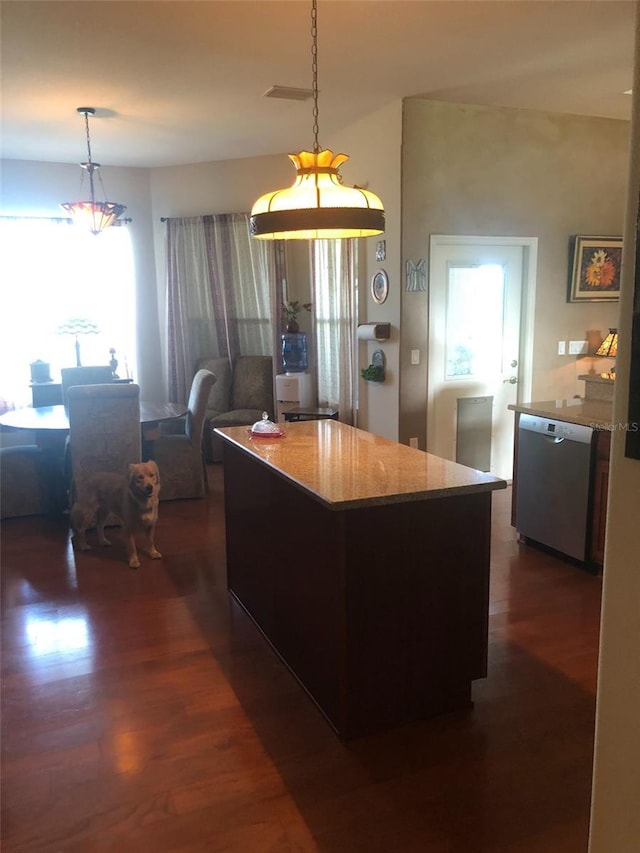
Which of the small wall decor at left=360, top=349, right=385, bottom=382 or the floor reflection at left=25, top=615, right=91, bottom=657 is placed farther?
the small wall decor at left=360, top=349, right=385, bottom=382

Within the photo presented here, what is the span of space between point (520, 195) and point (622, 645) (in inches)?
188

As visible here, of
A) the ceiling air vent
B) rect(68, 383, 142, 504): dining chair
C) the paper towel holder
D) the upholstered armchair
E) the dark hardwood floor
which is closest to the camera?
the dark hardwood floor

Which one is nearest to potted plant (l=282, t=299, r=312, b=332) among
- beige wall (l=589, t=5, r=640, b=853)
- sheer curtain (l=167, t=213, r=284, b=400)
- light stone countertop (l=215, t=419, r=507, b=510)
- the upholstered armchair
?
sheer curtain (l=167, t=213, r=284, b=400)

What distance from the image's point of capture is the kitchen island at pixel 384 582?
7.77 ft

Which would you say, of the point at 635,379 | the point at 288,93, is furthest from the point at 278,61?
the point at 635,379

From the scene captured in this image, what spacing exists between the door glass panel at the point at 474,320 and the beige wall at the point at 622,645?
13.8 feet

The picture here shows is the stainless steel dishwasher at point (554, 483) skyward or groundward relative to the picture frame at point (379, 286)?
groundward

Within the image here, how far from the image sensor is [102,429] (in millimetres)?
4508

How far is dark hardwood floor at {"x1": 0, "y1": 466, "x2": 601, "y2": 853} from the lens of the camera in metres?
2.03

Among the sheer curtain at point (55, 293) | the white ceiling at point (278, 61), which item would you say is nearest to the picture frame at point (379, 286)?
the white ceiling at point (278, 61)

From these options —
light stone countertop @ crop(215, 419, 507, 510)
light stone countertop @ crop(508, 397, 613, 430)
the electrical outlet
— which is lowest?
light stone countertop @ crop(215, 419, 507, 510)

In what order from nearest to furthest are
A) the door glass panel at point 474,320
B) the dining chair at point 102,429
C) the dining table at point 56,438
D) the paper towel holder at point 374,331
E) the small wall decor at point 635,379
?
the small wall decor at point 635,379
the dining chair at point 102,429
the dining table at point 56,438
the paper towel holder at point 374,331
the door glass panel at point 474,320

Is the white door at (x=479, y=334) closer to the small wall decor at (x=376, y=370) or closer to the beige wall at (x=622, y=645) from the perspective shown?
the small wall decor at (x=376, y=370)

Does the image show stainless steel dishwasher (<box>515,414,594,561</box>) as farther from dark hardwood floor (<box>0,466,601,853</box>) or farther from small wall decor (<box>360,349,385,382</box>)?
small wall decor (<box>360,349,385,382</box>)
